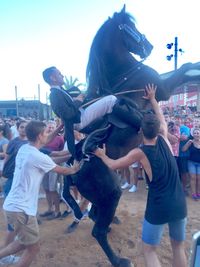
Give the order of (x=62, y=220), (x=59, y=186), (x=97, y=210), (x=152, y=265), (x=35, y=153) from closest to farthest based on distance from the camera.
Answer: (x=152, y=265)
(x=35, y=153)
(x=97, y=210)
(x=62, y=220)
(x=59, y=186)

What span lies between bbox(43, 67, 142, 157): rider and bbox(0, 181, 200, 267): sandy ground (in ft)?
5.03

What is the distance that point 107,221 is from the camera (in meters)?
3.29

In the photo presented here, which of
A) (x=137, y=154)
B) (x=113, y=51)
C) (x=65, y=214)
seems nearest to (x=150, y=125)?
(x=137, y=154)

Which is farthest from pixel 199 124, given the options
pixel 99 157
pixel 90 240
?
pixel 99 157

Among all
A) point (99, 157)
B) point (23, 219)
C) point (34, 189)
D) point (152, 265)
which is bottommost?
point (152, 265)

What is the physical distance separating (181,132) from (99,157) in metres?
4.55

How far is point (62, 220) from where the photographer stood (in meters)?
5.17

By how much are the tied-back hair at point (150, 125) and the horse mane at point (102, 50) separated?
1.94ft

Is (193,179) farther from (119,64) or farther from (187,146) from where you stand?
(119,64)

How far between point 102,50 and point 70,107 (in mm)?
692

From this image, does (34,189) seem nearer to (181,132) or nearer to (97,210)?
(97,210)

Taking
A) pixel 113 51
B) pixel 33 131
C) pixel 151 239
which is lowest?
pixel 151 239

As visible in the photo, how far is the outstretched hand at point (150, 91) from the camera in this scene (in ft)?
9.27

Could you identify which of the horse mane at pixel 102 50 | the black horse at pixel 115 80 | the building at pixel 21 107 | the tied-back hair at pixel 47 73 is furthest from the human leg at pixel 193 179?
the building at pixel 21 107
